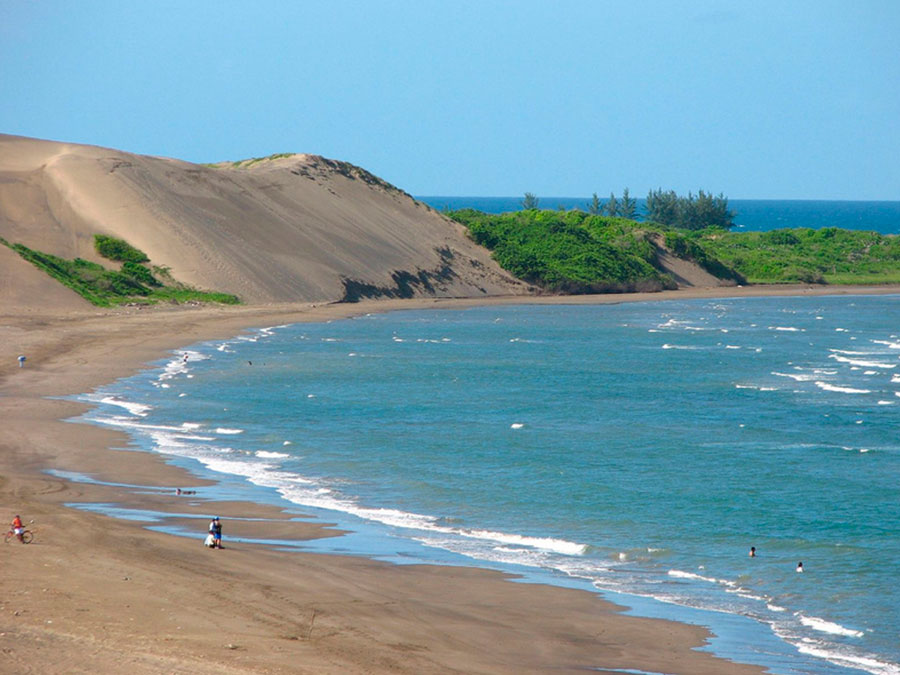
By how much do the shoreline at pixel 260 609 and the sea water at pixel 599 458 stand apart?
4.37ft

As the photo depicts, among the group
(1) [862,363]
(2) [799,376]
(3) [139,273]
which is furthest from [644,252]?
(2) [799,376]

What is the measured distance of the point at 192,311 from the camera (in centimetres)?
7356

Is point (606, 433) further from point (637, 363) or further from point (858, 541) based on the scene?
point (637, 363)

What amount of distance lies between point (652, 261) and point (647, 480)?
84389 millimetres

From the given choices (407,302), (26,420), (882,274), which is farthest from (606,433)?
(882,274)

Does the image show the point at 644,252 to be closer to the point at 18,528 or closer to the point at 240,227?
the point at 240,227

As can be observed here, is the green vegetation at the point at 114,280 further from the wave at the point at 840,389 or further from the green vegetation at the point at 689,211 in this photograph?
the green vegetation at the point at 689,211

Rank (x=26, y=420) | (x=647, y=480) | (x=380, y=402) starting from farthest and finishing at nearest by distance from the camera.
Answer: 1. (x=380, y=402)
2. (x=26, y=420)
3. (x=647, y=480)

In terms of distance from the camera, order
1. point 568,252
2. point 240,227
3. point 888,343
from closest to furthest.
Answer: point 888,343, point 240,227, point 568,252

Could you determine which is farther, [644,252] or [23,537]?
[644,252]

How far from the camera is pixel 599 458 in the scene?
32.9m

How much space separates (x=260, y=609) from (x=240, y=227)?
75.7 m

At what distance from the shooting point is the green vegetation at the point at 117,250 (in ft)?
264

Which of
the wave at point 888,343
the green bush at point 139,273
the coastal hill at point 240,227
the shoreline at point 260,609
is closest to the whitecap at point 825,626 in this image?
the shoreline at point 260,609
